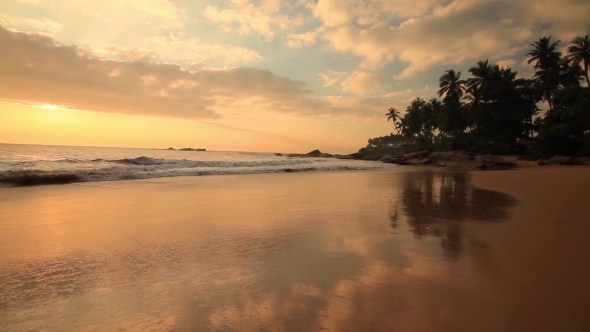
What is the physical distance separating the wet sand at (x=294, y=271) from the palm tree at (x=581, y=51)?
147ft

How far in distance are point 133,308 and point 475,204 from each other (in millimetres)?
8141

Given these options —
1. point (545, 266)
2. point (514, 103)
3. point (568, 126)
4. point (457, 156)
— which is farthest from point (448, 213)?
point (514, 103)

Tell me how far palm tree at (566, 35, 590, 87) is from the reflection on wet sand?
4646cm

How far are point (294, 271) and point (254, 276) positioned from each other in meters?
0.45

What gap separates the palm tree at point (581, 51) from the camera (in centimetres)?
3609

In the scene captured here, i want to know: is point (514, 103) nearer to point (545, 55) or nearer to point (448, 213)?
point (545, 55)

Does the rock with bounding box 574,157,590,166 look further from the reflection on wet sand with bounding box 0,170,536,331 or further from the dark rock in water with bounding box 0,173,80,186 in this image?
the dark rock in water with bounding box 0,173,80,186

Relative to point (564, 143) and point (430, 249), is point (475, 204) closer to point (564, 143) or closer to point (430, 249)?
point (430, 249)

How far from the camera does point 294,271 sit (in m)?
3.23

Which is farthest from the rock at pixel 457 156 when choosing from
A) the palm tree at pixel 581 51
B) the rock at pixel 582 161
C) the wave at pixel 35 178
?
the wave at pixel 35 178

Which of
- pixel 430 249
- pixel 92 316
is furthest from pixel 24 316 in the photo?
pixel 430 249

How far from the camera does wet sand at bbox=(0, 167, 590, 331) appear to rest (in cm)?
232

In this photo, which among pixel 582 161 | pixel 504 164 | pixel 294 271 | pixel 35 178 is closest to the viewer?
pixel 294 271

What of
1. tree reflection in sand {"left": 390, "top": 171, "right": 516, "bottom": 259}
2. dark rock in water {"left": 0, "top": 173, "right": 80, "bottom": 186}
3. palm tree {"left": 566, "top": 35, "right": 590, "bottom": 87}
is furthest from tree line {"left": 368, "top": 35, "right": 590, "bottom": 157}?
dark rock in water {"left": 0, "top": 173, "right": 80, "bottom": 186}
